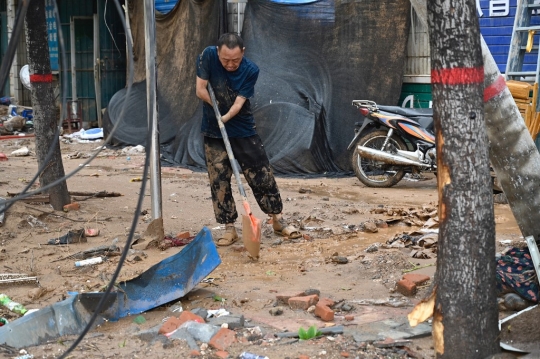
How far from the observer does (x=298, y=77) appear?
36.3 feet

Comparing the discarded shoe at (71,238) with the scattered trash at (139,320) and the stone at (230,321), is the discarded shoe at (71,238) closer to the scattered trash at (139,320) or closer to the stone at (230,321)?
the scattered trash at (139,320)

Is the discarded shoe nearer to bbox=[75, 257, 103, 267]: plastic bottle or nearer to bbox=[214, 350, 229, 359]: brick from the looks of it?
bbox=[75, 257, 103, 267]: plastic bottle

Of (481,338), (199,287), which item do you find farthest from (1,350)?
(481,338)

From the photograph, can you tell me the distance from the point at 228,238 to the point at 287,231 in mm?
578

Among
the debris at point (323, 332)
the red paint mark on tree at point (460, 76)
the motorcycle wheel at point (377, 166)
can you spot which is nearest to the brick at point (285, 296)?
the debris at point (323, 332)

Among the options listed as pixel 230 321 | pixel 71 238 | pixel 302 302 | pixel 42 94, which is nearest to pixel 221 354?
pixel 230 321

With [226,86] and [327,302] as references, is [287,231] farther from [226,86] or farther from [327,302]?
[327,302]

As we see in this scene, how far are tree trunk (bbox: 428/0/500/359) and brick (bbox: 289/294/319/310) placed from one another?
3.95 feet

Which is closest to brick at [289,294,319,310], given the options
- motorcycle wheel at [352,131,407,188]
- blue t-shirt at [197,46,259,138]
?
blue t-shirt at [197,46,259,138]

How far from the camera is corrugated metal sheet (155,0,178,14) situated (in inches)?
537

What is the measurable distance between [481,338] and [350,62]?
7.84 meters

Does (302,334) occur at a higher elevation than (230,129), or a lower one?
lower

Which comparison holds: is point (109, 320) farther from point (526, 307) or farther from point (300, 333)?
point (526, 307)

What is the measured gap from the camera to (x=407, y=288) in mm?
4895
